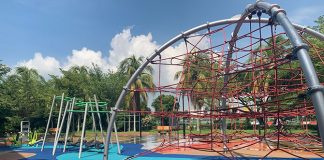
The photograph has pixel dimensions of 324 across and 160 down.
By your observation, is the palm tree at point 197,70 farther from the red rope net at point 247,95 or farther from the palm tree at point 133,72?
the palm tree at point 133,72

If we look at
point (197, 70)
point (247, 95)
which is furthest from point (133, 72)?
point (247, 95)

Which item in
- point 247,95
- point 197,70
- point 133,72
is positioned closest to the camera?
point 247,95

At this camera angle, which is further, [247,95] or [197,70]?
[197,70]

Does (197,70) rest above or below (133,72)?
below

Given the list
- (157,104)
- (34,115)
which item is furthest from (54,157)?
(157,104)

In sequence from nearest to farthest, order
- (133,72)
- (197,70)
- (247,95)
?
(247,95), (197,70), (133,72)

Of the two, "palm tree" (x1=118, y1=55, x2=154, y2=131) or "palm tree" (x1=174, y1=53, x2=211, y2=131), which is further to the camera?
"palm tree" (x1=118, y1=55, x2=154, y2=131)

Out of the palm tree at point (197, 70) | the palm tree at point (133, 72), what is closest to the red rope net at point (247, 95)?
the palm tree at point (197, 70)

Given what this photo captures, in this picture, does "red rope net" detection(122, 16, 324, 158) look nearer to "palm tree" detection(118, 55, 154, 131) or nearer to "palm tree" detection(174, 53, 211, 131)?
"palm tree" detection(174, 53, 211, 131)

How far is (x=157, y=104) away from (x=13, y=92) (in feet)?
105

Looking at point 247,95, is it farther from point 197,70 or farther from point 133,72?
point 133,72

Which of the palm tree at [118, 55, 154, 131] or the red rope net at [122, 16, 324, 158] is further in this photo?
the palm tree at [118, 55, 154, 131]

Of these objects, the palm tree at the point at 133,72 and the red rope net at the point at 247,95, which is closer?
the red rope net at the point at 247,95

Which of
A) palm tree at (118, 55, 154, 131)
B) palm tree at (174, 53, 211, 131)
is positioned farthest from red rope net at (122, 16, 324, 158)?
palm tree at (118, 55, 154, 131)
